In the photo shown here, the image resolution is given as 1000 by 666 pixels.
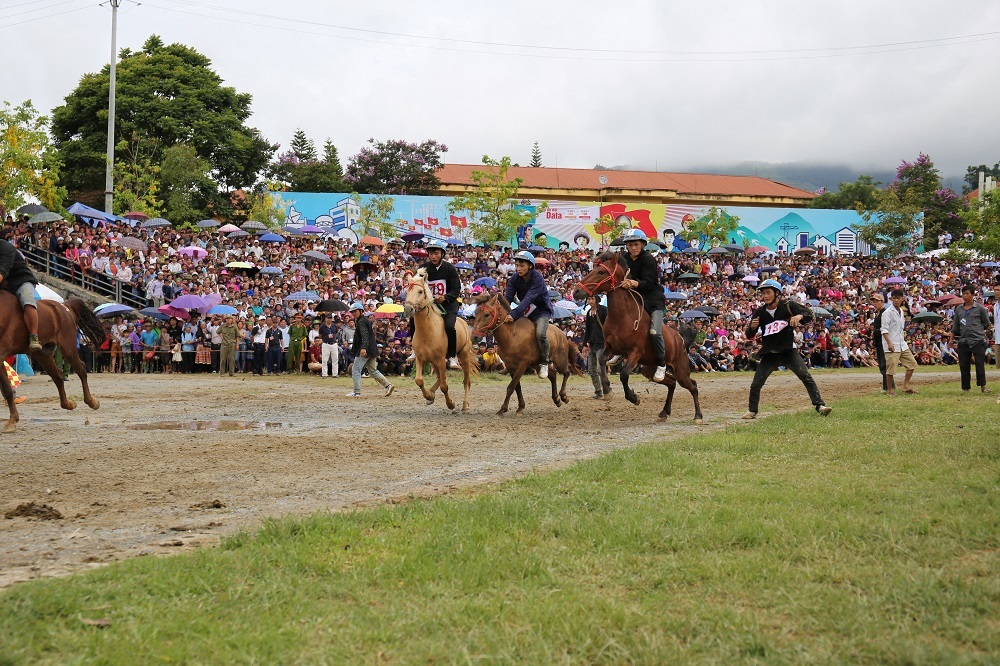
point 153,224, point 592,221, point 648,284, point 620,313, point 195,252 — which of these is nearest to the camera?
point 620,313

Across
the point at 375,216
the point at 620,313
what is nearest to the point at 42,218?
the point at 620,313

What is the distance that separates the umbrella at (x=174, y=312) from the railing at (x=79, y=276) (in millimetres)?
2894

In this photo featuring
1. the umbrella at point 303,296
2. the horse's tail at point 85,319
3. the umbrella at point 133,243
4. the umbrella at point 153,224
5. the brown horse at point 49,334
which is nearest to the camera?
the brown horse at point 49,334

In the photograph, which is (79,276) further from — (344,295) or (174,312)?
(344,295)

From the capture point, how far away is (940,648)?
3869 mm

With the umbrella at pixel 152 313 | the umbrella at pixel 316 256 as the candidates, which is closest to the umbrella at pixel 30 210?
the umbrella at pixel 152 313

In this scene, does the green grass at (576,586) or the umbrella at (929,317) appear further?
the umbrella at (929,317)

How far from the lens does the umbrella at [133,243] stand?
110 feet

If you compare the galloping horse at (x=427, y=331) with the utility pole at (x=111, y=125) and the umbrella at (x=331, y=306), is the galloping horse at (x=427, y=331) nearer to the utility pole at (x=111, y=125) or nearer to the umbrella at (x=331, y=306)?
the umbrella at (x=331, y=306)

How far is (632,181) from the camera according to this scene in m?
93.5

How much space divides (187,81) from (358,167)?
1645 centimetres

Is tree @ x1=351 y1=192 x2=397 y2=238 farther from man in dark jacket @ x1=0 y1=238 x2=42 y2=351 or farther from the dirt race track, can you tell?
man in dark jacket @ x1=0 y1=238 x2=42 y2=351

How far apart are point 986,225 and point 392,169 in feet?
157

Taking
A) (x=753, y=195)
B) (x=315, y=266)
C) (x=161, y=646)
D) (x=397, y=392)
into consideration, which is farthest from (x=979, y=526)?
(x=753, y=195)
